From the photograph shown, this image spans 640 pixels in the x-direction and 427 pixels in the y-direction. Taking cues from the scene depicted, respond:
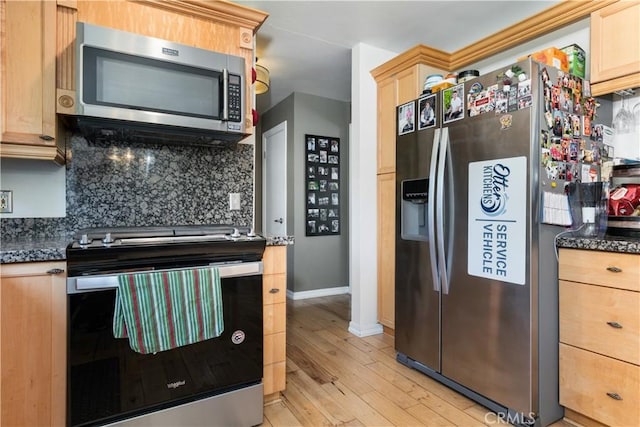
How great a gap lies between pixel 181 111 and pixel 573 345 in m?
2.23

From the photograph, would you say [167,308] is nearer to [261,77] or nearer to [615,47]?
[261,77]

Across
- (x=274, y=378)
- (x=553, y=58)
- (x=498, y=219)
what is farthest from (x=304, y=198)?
(x=553, y=58)

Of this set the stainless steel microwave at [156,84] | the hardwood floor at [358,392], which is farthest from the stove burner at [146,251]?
the hardwood floor at [358,392]

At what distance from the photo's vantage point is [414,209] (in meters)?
2.30

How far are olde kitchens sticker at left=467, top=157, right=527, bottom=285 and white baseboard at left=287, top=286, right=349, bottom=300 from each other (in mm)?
2529

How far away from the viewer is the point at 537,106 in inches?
63.6

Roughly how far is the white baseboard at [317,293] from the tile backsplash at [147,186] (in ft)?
6.74

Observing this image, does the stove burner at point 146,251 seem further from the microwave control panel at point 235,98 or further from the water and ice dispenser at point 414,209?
the water and ice dispenser at point 414,209

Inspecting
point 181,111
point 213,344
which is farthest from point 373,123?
point 213,344

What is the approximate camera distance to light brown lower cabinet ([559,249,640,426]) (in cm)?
146

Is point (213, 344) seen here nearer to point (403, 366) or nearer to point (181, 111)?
point (181, 111)

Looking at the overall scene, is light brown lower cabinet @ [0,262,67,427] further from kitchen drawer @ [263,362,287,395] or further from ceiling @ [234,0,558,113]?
ceiling @ [234,0,558,113]

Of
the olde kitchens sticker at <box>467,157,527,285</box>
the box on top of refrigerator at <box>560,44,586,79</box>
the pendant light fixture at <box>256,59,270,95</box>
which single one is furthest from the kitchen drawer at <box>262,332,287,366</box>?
the box on top of refrigerator at <box>560,44,586,79</box>

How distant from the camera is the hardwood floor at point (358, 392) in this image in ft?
5.71
